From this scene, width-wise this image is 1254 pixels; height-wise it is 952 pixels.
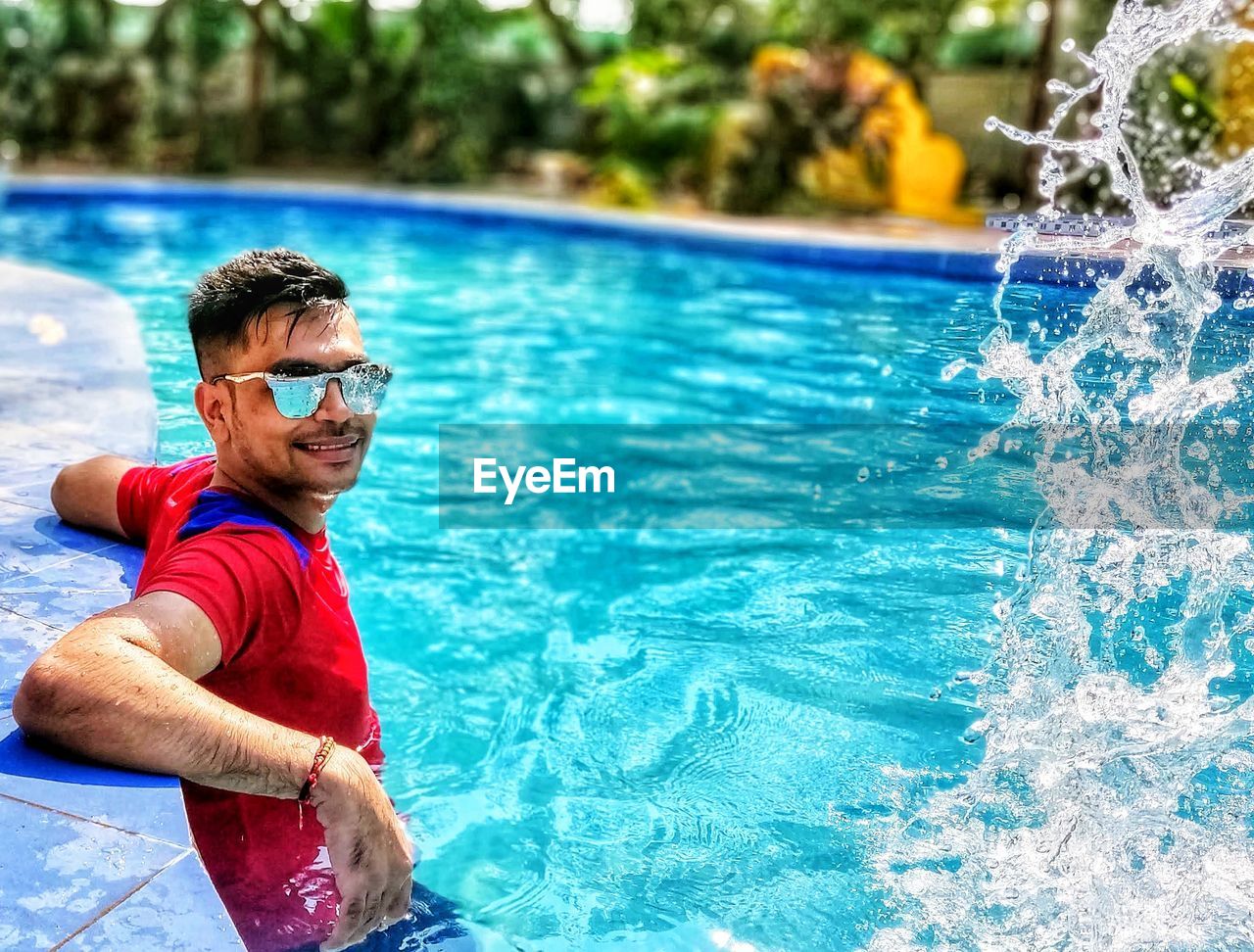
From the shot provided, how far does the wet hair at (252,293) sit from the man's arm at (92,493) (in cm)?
78

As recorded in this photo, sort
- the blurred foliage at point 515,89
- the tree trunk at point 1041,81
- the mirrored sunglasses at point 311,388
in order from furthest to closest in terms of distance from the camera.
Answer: the blurred foliage at point 515,89 < the tree trunk at point 1041,81 < the mirrored sunglasses at point 311,388

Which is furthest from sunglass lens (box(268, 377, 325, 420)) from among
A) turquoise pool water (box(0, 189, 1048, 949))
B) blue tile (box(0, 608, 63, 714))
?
turquoise pool water (box(0, 189, 1048, 949))

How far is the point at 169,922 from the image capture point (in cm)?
153

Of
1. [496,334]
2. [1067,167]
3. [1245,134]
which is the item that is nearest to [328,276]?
[496,334]

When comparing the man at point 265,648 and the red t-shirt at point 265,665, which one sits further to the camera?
the red t-shirt at point 265,665

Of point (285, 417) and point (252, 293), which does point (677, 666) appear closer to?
point (285, 417)

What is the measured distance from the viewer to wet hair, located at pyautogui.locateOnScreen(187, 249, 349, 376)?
205 centimetres

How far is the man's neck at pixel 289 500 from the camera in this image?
2.09 meters

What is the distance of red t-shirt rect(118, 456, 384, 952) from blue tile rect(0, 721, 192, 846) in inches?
7.5

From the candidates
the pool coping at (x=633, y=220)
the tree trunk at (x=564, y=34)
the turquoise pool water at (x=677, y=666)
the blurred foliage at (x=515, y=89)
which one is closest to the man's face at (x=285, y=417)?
the turquoise pool water at (x=677, y=666)

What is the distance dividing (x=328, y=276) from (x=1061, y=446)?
2.06 meters

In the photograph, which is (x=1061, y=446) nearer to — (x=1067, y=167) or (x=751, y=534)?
(x=751, y=534)

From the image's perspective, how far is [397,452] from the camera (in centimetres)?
526

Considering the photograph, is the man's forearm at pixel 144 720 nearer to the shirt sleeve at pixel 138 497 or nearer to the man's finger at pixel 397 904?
the man's finger at pixel 397 904
